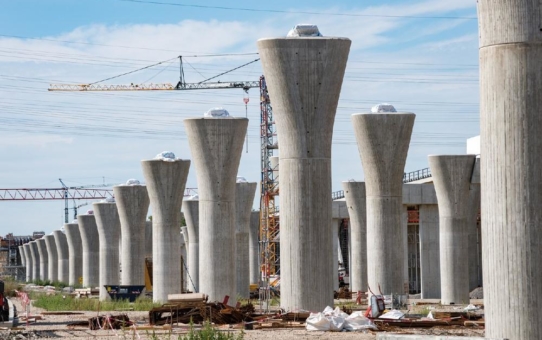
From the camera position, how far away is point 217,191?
31.4 metres

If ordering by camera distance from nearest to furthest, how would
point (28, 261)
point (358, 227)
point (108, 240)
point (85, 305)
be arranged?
1. point (85, 305)
2. point (358, 227)
3. point (108, 240)
4. point (28, 261)

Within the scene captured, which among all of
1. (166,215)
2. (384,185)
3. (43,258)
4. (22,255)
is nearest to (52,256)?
(43,258)

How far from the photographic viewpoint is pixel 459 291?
116 feet

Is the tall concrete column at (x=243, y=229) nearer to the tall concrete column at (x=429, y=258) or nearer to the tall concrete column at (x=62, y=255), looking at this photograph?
the tall concrete column at (x=429, y=258)

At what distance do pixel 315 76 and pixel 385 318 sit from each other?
5.16m

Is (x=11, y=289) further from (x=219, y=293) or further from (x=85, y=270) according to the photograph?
(x=219, y=293)

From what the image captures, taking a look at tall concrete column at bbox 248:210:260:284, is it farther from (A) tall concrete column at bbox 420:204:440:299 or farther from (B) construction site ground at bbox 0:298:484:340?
(B) construction site ground at bbox 0:298:484:340

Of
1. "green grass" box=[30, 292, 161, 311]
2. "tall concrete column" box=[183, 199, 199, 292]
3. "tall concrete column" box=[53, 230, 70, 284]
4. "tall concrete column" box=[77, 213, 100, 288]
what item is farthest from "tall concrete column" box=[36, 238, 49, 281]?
"green grass" box=[30, 292, 161, 311]

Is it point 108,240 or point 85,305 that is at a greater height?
point 108,240

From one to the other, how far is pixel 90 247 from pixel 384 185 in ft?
109

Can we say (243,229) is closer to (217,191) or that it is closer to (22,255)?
(217,191)

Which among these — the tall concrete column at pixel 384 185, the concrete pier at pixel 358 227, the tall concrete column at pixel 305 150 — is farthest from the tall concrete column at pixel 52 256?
the tall concrete column at pixel 305 150

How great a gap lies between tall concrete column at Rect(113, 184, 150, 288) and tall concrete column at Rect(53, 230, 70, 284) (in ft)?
115

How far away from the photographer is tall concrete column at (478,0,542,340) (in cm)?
1209
